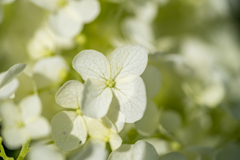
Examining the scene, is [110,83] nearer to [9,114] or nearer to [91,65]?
[91,65]

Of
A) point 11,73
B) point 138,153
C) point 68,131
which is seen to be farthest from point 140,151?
point 11,73

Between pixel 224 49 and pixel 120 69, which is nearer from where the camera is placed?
pixel 120 69

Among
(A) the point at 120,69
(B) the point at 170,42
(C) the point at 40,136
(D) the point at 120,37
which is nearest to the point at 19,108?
(C) the point at 40,136

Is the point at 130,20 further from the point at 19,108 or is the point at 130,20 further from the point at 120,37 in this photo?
the point at 19,108

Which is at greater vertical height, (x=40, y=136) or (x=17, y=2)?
(x=17, y=2)

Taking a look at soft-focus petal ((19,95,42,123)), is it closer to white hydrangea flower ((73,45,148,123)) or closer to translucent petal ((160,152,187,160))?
white hydrangea flower ((73,45,148,123))

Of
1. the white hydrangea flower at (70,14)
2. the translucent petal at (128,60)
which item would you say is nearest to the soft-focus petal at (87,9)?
the white hydrangea flower at (70,14)
